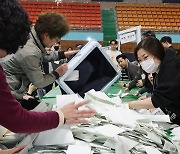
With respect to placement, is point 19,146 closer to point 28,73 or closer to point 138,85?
point 28,73

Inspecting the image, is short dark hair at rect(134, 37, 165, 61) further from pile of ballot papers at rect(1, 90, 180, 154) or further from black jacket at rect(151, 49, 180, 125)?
pile of ballot papers at rect(1, 90, 180, 154)

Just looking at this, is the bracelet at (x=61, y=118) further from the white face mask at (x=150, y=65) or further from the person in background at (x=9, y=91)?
the white face mask at (x=150, y=65)

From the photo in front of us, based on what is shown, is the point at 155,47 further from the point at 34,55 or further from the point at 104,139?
Answer: the point at 104,139

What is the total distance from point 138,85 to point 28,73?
170cm

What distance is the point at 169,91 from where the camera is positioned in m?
1.46

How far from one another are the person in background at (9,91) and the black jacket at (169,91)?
76 cm

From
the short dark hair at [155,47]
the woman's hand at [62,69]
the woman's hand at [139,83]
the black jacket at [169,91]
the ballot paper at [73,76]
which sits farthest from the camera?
the woman's hand at [139,83]

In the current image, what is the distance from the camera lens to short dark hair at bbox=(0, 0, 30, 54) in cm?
70

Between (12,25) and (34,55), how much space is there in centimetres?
90

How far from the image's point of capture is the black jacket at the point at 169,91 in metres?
1.46

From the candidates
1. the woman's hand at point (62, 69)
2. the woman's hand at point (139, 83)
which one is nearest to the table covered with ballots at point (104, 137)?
the woman's hand at point (62, 69)

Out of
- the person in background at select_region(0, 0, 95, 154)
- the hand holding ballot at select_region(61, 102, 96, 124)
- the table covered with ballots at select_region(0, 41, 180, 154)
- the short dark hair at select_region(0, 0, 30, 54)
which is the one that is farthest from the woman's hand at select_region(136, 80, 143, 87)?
the short dark hair at select_region(0, 0, 30, 54)

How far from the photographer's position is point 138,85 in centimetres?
310

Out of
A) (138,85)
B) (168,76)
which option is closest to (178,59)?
(168,76)
